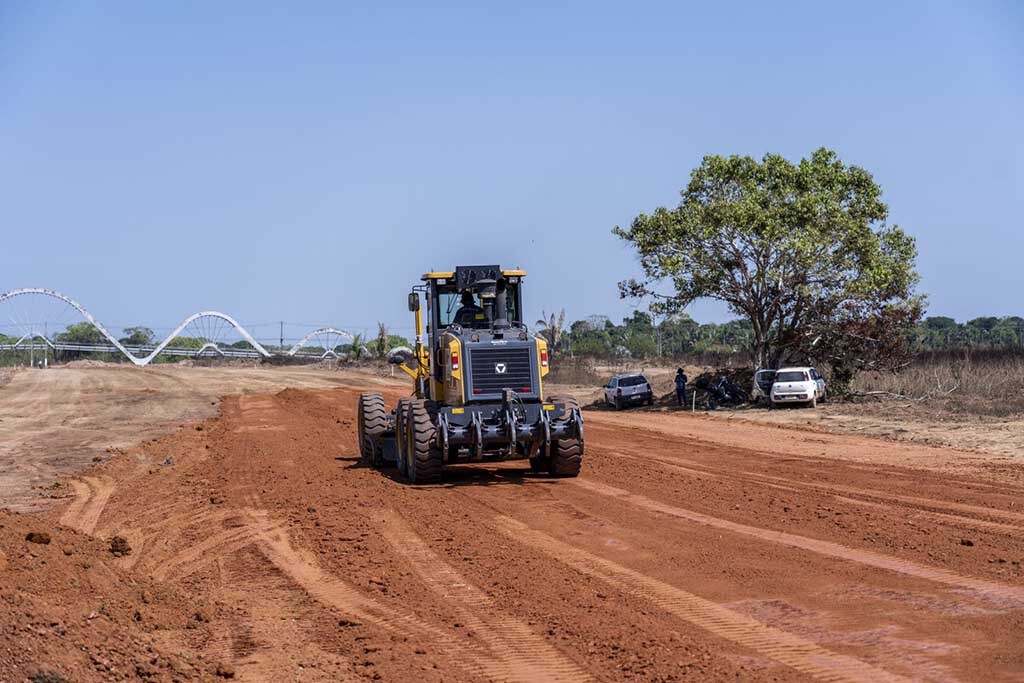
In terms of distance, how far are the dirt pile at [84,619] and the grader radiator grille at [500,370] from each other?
758 cm

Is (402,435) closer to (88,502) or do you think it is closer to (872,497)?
(88,502)

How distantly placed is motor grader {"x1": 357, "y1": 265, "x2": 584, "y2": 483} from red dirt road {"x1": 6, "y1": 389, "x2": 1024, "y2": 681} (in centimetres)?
60

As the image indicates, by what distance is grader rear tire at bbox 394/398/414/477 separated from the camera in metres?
18.6

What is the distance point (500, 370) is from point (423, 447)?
169 centimetres

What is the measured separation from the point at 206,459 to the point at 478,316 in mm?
7470

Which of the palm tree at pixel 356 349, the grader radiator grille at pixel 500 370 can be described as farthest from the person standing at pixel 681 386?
the palm tree at pixel 356 349

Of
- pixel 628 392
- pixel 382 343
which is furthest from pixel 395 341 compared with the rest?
pixel 628 392

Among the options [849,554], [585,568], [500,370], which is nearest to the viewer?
[585,568]

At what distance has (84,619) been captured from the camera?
28.8 ft

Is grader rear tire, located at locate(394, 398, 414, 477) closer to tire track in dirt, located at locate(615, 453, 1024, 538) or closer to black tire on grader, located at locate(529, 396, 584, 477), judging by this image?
black tire on grader, located at locate(529, 396, 584, 477)

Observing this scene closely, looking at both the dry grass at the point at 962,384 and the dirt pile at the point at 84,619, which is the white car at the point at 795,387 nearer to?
the dry grass at the point at 962,384

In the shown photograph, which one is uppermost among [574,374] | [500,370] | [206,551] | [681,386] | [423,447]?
[500,370]

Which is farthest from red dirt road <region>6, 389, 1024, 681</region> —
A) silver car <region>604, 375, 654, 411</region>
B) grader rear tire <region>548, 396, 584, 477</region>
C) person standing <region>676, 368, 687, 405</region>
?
silver car <region>604, 375, 654, 411</region>

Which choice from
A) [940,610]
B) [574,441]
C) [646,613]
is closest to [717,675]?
[646,613]
